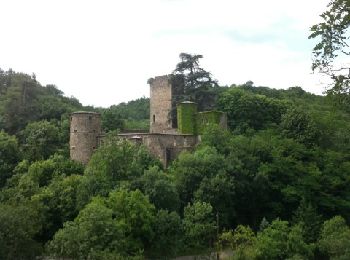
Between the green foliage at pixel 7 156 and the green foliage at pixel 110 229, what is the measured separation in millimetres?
12066

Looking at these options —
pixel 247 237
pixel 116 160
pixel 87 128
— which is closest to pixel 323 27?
pixel 247 237

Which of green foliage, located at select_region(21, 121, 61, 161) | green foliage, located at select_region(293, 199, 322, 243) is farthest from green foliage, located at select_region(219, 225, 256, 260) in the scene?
green foliage, located at select_region(21, 121, 61, 161)

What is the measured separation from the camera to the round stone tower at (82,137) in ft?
123

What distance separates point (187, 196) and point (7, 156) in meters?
13.6

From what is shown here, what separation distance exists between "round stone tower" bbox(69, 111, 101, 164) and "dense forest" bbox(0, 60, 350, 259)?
7.26 ft

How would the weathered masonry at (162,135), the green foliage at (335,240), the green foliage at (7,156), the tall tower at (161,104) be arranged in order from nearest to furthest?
the green foliage at (335,240)
the green foliage at (7,156)
the weathered masonry at (162,135)
the tall tower at (161,104)

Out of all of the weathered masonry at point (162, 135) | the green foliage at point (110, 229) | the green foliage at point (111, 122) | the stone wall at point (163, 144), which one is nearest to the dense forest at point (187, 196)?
the green foliage at point (110, 229)

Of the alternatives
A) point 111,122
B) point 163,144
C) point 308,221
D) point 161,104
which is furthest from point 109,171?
point 111,122

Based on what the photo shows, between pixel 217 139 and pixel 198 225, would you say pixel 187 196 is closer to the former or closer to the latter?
pixel 198 225

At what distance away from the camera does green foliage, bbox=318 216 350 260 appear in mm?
27375

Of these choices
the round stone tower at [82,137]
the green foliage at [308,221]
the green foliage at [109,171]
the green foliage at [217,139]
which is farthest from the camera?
the round stone tower at [82,137]

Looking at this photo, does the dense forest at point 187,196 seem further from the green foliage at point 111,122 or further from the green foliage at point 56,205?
the green foliage at point 111,122

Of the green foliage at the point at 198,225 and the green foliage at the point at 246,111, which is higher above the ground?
the green foliage at the point at 246,111

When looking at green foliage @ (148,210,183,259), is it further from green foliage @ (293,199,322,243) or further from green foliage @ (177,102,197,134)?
green foliage @ (177,102,197,134)
